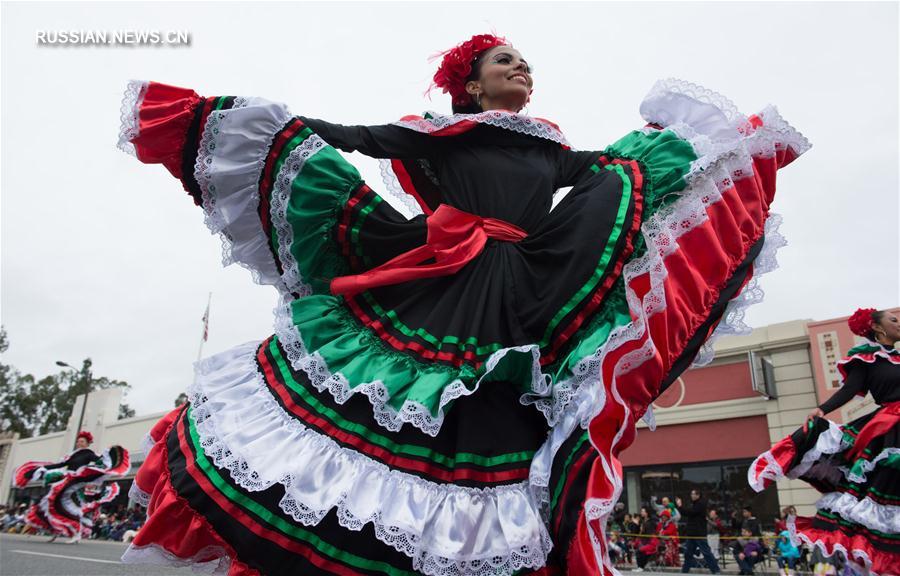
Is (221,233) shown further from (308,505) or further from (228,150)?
(308,505)

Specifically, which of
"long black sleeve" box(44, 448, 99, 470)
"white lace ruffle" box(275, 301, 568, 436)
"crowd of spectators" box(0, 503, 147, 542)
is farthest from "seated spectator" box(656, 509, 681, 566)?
"crowd of spectators" box(0, 503, 147, 542)

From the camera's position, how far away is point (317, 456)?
5.87 ft

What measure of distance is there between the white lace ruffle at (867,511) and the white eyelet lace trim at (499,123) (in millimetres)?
3290

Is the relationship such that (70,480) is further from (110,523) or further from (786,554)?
(786,554)

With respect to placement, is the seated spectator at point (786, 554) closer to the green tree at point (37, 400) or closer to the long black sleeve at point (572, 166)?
the long black sleeve at point (572, 166)

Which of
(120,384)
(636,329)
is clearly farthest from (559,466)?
(120,384)

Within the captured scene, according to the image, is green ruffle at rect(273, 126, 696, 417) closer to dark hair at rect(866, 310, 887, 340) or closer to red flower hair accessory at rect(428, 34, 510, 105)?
red flower hair accessory at rect(428, 34, 510, 105)

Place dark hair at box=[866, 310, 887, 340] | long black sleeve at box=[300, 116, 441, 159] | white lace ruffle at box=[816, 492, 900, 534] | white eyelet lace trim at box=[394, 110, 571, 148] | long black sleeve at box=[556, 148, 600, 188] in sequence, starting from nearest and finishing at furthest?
long black sleeve at box=[300, 116, 441, 159]
white eyelet lace trim at box=[394, 110, 571, 148]
long black sleeve at box=[556, 148, 600, 188]
white lace ruffle at box=[816, 492, 900, 534]
dark hair at box=[866, 310, 887, 340]

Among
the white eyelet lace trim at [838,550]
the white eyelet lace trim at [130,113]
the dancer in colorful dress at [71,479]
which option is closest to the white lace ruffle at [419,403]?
the white eyelet lace trim at [130,113]

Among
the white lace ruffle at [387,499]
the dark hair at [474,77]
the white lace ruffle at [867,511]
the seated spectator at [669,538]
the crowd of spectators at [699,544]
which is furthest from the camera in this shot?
the seated spectator at [669,538]

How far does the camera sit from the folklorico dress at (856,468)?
13.6 ft

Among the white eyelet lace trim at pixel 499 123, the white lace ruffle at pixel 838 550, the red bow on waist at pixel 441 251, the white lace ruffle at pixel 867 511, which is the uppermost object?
the white eyelet lace trim at pixel 499 123

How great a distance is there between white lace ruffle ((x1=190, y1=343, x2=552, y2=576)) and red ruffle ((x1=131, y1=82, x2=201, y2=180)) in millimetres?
922

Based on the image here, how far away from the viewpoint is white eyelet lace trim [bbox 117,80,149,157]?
7.06ft
